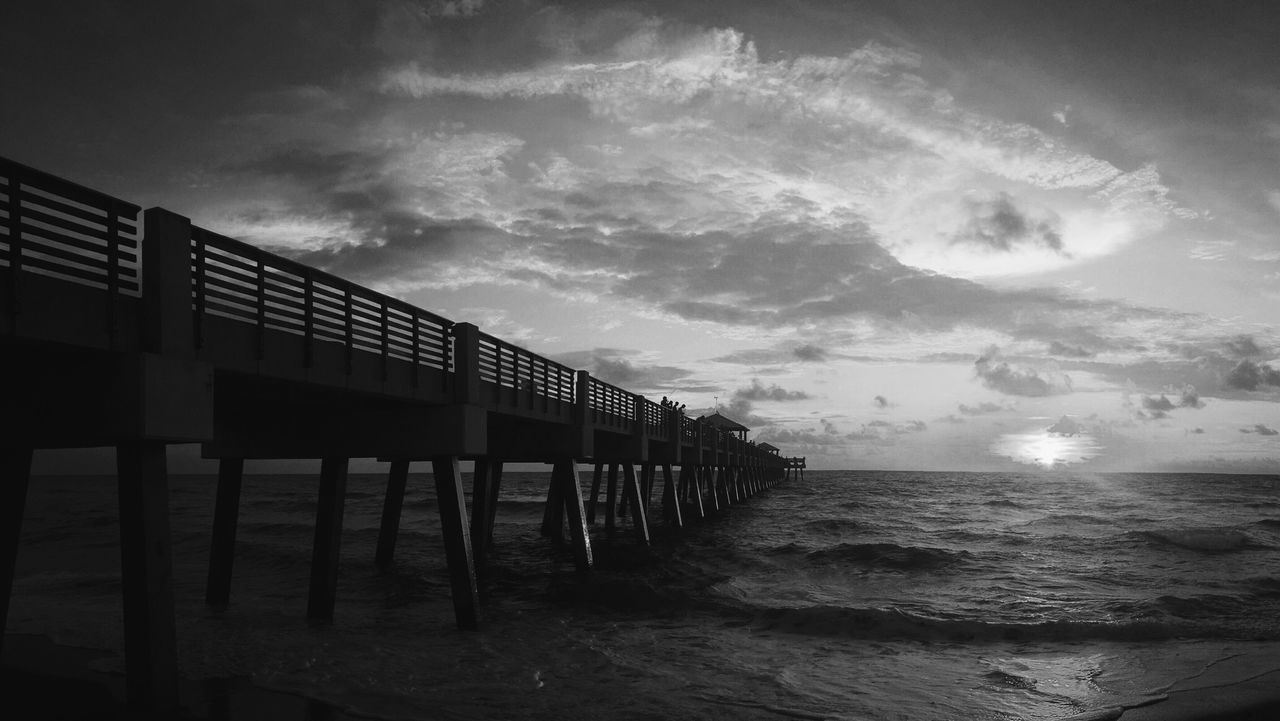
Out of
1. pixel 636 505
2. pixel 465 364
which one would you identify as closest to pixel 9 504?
pixel 465 364

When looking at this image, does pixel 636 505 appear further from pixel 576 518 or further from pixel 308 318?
pixel 308 318

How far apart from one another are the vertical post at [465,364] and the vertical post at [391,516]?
10.6 m

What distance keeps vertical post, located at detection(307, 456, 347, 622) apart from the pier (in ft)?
0.12

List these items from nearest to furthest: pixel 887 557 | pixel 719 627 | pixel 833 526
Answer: pixel 719 627, pixel 887 557, pixel 833 526

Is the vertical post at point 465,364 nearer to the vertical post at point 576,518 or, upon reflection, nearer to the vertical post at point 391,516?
the vertical post at point 576,518

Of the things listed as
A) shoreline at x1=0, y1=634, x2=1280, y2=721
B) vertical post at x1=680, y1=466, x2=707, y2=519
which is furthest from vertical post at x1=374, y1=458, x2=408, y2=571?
vertical post at x1=680, y1=466, x2=707, y2=519

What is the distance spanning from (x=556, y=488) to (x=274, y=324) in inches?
934

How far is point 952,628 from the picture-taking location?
1563 centimetres

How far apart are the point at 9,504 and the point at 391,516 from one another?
16316 mm

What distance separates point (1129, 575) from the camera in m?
24.6

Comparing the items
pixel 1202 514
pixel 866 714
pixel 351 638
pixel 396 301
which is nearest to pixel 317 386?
pixel 396 301

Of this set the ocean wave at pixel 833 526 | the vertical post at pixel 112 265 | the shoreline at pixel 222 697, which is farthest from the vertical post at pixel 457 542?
the ocean wave at pixel 833 526

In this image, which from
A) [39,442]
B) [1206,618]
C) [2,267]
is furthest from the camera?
[1206,618]

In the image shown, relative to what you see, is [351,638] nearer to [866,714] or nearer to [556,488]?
[866,714]
